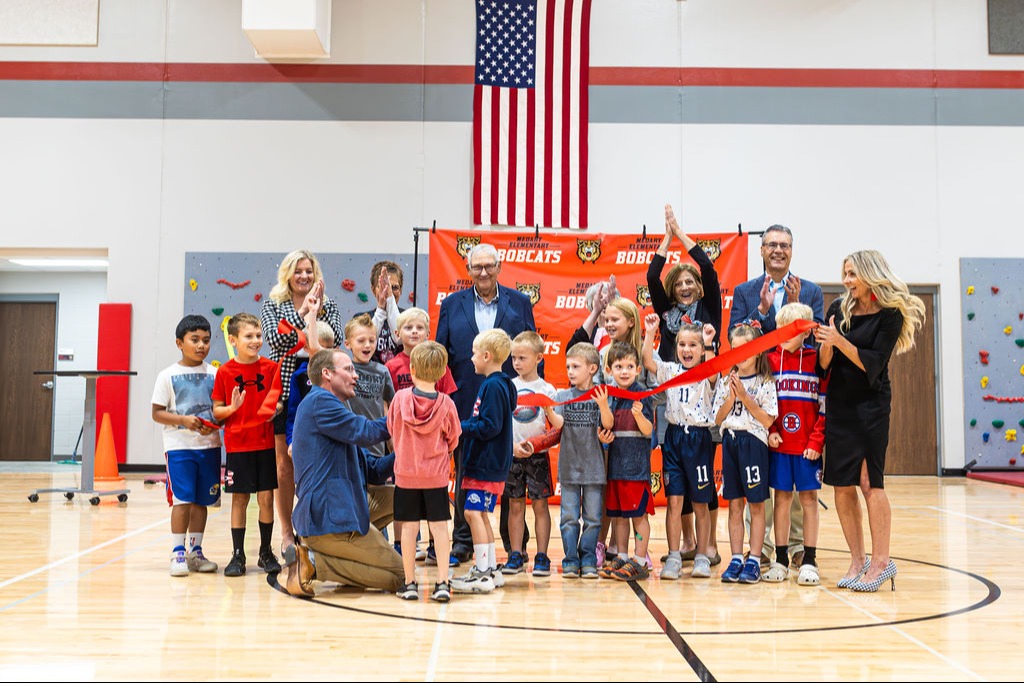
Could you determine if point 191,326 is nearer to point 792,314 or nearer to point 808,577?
point 792,314

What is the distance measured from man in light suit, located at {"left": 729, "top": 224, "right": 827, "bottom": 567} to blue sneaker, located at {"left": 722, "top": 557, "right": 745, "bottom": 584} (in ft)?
1.59

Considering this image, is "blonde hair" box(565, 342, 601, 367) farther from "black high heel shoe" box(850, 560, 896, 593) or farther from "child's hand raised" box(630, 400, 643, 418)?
"black high heel shoe" box(850, 560, 896, 593)

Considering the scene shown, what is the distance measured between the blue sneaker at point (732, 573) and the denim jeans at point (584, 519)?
2.38 ft

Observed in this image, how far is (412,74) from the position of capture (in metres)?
11.5

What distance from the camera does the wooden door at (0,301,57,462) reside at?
1424 cm

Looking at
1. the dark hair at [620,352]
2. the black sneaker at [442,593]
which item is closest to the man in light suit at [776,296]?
the dark hair at [620,352]

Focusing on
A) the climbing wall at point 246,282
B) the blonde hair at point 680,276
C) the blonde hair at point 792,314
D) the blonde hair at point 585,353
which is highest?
the climbing wall at point 246,282

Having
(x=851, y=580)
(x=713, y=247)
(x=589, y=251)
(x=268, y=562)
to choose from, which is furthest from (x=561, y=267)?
(x=851, y=580)

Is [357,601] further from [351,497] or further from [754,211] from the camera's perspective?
[754,211]

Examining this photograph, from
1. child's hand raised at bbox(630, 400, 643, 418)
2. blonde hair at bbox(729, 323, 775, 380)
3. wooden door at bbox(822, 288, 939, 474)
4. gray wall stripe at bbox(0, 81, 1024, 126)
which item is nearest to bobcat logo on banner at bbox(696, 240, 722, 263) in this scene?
gray wall stripe at bbox(0, 81, 1024, 126)

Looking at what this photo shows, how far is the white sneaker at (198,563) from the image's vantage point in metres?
5.08

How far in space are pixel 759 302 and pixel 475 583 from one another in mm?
2508

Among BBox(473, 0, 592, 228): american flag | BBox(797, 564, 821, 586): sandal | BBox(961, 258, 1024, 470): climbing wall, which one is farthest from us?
BBox(961, 258, 1024, 470): climbing wall

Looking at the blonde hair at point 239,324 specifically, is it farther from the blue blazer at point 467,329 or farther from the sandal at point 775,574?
the sandal at point 775,574
